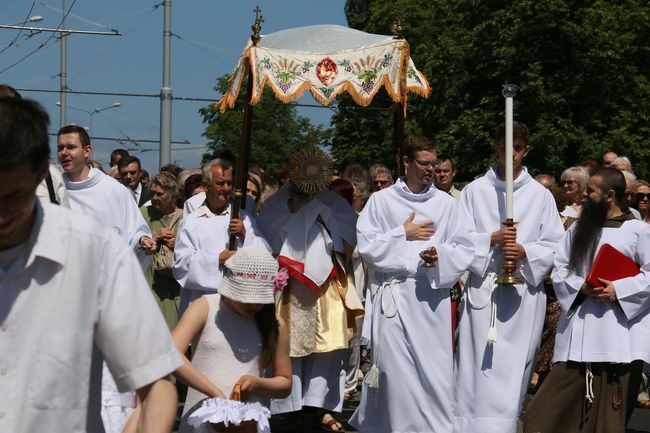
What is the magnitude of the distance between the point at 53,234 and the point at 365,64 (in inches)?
304

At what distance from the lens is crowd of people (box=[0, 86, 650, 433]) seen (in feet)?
19.1

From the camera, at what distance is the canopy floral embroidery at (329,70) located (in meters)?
10.2

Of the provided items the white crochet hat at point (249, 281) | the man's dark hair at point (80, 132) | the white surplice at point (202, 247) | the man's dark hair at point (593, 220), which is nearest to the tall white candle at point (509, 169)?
the man's dark hair at point (593, 220)

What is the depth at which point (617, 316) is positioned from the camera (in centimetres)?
846

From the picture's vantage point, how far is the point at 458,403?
932cm

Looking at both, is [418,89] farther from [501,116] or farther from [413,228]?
[501,116]

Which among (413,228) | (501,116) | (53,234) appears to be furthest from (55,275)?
(501,116)

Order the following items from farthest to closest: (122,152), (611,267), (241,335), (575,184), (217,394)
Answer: (122,152), (575,184), (611,267), (241,335), (217,394)

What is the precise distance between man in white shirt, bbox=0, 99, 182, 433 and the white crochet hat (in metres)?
2.68

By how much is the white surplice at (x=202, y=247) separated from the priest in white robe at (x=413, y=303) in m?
1.00

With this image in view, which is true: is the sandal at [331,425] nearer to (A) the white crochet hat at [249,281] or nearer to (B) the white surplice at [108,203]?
(B) the white surplice at [108,203]

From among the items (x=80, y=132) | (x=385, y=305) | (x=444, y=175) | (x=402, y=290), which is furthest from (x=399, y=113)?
(x=80, y=132)

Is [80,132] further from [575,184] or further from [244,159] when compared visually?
[575,184]

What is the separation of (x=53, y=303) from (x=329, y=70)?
7.68 metres
